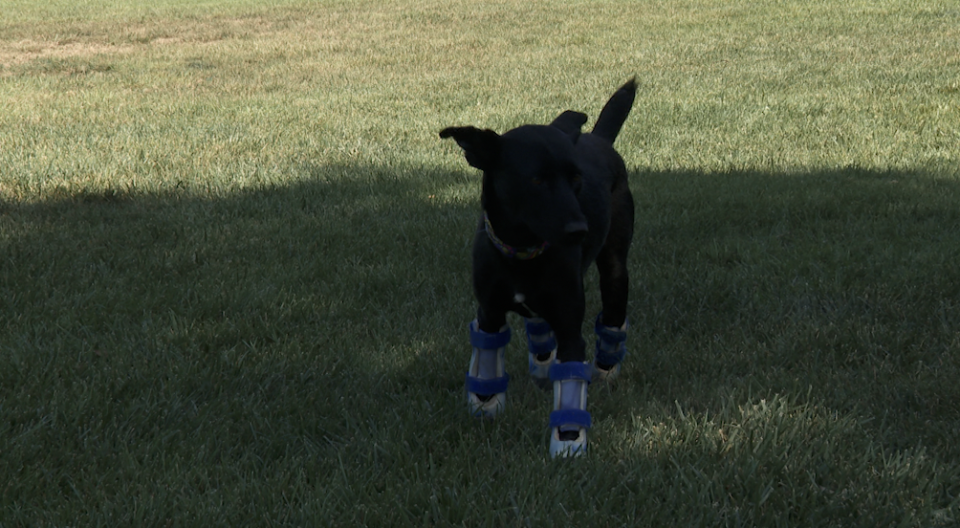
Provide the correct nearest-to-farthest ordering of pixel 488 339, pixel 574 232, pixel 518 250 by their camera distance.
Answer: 1. pixel 574 232
2. pixel 518 250
3. pixel 488 339

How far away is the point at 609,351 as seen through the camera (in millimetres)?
3992

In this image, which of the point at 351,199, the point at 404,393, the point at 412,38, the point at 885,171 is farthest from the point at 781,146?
the point at 412,38

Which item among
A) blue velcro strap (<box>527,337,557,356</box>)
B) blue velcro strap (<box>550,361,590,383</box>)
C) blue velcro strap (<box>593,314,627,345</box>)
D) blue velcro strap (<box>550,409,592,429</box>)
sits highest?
blue velcro strap (<box>550,361,590,383</box>)

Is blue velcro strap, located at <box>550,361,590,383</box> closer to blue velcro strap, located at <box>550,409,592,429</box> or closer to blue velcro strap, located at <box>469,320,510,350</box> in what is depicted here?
blue velcro strap, located at <box>550,409,592,429</box>

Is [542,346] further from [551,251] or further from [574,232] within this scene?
[574,232]

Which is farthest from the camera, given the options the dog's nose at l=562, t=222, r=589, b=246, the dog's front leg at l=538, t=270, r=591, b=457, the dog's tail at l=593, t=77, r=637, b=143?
the dog's tail at l=593, t=77, r=637, b=143

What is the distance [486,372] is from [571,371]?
1.36ft

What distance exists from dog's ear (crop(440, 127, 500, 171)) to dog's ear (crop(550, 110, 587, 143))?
0.43 m

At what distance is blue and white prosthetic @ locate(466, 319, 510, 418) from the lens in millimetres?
3525

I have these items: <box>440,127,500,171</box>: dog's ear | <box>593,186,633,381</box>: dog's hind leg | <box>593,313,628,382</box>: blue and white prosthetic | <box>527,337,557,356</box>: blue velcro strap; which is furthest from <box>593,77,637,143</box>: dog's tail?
<box>440,127,500,171</box>: dog's ear

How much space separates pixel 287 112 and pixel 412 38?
9.56 meters

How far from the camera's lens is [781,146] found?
8617 mm

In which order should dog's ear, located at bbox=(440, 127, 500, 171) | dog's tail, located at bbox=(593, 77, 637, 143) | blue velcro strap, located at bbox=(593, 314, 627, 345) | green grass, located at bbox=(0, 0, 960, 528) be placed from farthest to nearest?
dog's tail, located at bbox=(593, 77, 637, 143)
blue velcro strap, located at bbox=(593, 314, 627, 345)
green grass, located at bbox=(0, 0, 960, 528)
dog's ear, located at bbox=(440, 127, 500, 171)

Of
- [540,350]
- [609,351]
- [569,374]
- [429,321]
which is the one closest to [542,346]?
[540,350]
